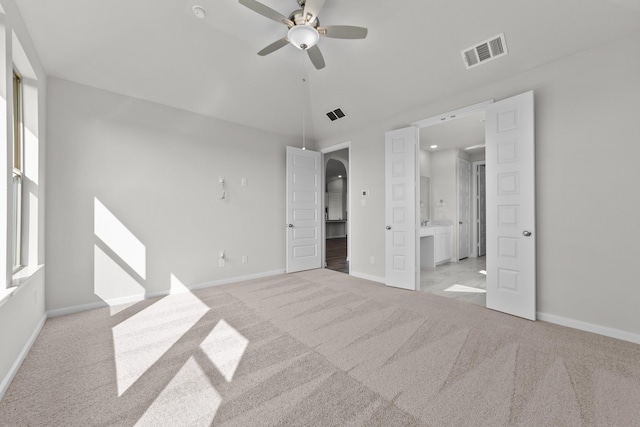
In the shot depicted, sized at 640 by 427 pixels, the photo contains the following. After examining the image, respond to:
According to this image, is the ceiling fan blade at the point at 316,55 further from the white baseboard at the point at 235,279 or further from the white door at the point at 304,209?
the white baseboard at the point at 235,279

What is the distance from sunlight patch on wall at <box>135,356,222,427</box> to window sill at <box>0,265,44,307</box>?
1177 millimetres

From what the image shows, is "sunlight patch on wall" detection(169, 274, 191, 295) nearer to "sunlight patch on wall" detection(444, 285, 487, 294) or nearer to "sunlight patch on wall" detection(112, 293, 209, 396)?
"sunlight patch on wall" detection(112, 293, 209, 396)

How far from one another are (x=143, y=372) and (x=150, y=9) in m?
3.30

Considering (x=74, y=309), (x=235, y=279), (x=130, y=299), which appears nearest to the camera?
(x=74, y=309)

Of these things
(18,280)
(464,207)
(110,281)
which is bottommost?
(110,281)

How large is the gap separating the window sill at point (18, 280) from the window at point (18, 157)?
0.12m

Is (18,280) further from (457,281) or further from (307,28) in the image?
Result: (457,281)

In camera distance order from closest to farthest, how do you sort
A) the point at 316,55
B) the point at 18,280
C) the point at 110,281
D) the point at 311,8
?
1. the point at 18,280
2. the point at 311,8
3. the point at 316,55
4. the point at 110,281

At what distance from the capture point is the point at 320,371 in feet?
6.31

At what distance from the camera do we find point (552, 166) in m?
2.77

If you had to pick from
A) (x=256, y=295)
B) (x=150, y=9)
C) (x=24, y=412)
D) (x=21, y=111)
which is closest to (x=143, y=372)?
(x=24, y=412)

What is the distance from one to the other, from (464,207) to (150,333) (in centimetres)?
698

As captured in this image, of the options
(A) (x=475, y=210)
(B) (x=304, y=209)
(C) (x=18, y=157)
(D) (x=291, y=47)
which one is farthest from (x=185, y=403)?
(A) (x=475, y=210)

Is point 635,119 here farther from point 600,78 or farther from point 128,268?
point 128,268
